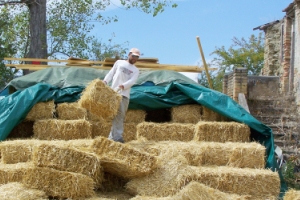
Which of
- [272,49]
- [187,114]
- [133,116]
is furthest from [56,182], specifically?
[272,49]

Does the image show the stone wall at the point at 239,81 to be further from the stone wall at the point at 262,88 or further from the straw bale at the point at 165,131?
the straw bale at the point at 165,131

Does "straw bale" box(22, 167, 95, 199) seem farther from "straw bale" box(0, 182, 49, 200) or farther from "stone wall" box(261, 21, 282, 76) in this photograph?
"stone wall" box(261, 21, 282, 76)

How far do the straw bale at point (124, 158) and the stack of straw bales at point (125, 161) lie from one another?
13 mm

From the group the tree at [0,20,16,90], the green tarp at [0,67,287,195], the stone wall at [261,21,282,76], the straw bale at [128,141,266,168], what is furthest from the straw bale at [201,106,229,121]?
the tree at [0,20,16,90]

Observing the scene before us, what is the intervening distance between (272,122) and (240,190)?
5.74m

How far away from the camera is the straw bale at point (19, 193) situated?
16.8ft

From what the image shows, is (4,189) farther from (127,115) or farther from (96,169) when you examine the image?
(127,115)

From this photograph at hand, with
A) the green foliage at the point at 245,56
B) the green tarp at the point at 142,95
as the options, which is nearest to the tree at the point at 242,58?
the green foliage at the point at 245,56

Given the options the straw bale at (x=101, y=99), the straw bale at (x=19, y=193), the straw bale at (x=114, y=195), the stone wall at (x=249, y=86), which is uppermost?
the stone wall at (x=249, y=86)

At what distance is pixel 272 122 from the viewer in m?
11.6

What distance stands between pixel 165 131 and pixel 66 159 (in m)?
2.48

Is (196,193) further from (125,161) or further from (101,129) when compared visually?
(101,129)

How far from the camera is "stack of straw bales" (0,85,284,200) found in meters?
Answer: 5.49

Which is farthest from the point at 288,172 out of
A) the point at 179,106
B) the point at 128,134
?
the point at 128,134
